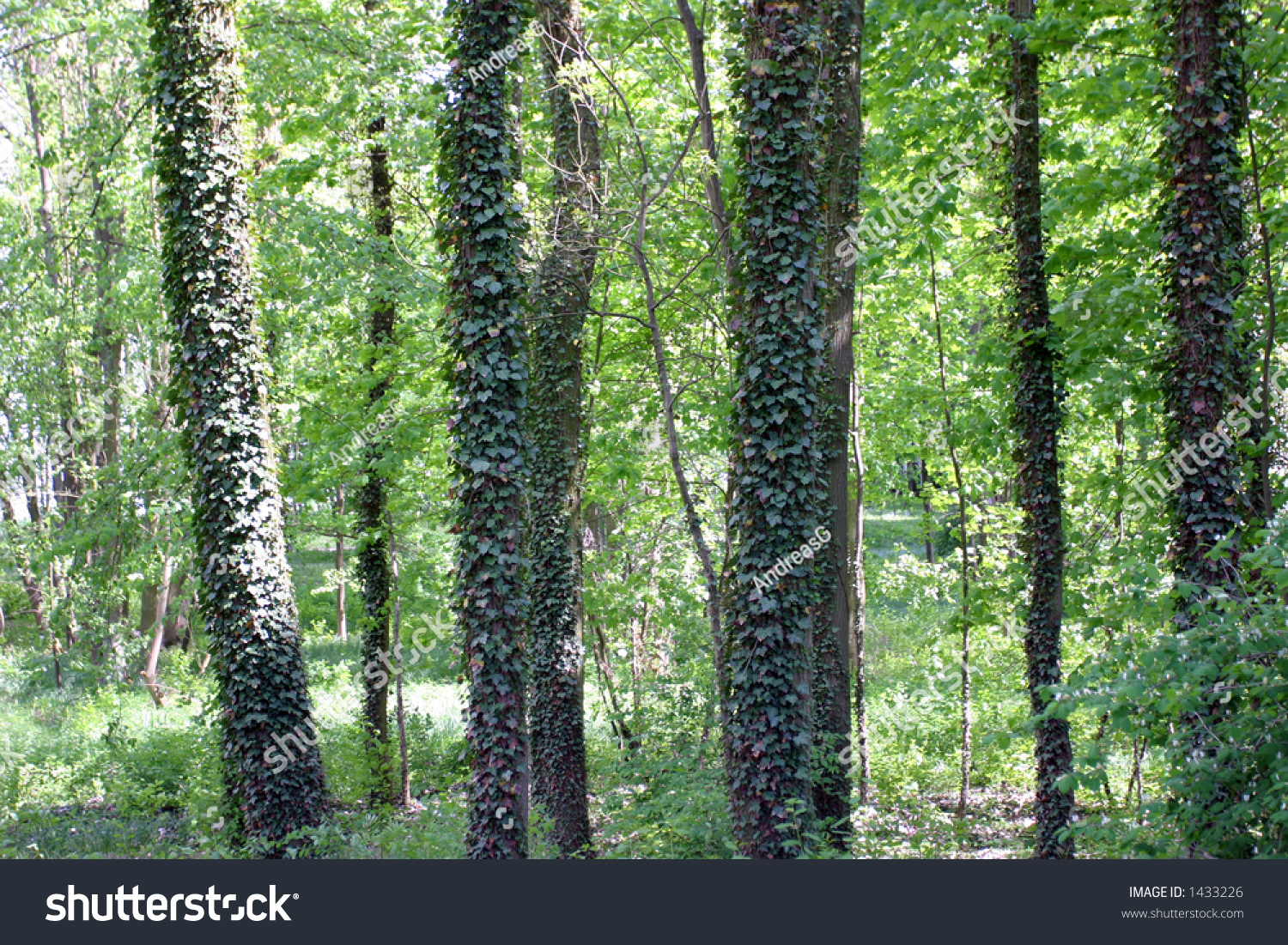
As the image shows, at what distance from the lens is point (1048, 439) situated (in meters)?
9.81

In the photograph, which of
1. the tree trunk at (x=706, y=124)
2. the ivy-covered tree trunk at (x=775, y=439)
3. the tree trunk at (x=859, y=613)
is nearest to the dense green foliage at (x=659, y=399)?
the ivy-covered tree trunk at (x=775, y=439)

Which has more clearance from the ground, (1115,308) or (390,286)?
(390,286)

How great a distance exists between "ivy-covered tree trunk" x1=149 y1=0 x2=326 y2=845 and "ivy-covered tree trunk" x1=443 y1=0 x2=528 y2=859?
2.25m

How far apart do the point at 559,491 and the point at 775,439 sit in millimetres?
4305

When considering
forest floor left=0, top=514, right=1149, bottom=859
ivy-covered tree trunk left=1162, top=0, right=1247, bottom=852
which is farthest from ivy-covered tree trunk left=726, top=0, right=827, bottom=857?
ivy-covered tree trunk left=1162, top=0, right=1247, bottom=852

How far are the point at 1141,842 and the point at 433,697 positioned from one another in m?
20.1

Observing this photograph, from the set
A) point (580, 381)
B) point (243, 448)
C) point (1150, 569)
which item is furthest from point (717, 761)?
point (1150, 569)

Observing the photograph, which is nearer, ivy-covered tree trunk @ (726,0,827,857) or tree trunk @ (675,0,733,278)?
ivy-covered tree trunk @ (726,0,827,857)

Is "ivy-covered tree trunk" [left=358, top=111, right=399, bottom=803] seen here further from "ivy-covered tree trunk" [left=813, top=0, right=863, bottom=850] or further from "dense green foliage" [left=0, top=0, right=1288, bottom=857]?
"ivy-covered tree trunk" [left=813, top=0, right=863, bottom=850]

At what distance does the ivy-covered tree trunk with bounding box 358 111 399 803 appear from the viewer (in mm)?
13219

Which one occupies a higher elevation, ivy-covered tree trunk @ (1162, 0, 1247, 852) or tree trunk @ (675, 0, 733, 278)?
tree trunk @ (675, 0, 733, 278)

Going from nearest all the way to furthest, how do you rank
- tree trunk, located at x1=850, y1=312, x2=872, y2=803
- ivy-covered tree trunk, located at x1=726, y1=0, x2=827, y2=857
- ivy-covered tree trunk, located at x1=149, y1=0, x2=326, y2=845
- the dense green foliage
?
ivy-covered tree trunk, located at x1=726, y1=0, x2=827, y2=857
the dense green foliage
ivy-covered tree trunk, located at x1=149, y1=0, x2=326, y2=845
tree trunk, located at x1=850, y1=312, x2=872, y2=803

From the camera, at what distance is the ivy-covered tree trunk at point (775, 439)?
7.00 metres

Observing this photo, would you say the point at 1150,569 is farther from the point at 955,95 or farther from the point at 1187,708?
the point at 955,95
